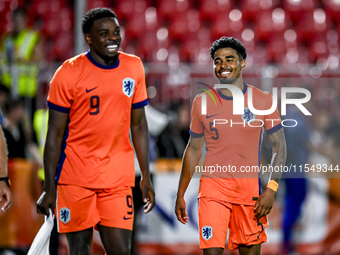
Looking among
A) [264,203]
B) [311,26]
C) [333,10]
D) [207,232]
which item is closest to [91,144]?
[207,232]

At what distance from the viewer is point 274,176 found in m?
3.04

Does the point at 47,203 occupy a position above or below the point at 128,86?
below

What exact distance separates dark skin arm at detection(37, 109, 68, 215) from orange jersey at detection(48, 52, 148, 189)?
0.21 feet

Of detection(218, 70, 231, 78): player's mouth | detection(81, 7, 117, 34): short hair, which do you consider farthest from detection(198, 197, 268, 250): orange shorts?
detection(81, 7, 117, 34): short hair

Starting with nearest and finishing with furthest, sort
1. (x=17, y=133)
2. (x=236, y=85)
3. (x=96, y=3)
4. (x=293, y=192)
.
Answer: (x=236, y=85)
(x=17, y=133)
(x=293, y=192)
(x=96, y=3)

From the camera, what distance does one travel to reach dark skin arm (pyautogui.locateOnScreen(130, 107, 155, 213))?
→ 3410 millimetres

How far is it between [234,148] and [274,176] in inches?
11.9

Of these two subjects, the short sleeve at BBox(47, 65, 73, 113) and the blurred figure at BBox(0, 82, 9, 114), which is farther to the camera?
the blurred figure at BBox(0, 82, 9, 114)

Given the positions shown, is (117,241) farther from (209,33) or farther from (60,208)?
Result: (209,33)

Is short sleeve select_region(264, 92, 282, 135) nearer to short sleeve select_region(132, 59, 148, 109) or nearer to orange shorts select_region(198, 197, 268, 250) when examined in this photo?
orange shorts select_region(198, 197, 268, 250)

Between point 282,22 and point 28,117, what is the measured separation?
4.44 metres

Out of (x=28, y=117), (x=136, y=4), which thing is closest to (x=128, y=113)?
(x=28, y=117)

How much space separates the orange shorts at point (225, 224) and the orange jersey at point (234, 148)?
0.17 ft

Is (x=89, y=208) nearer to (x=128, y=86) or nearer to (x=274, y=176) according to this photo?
(x=128, y=86)
